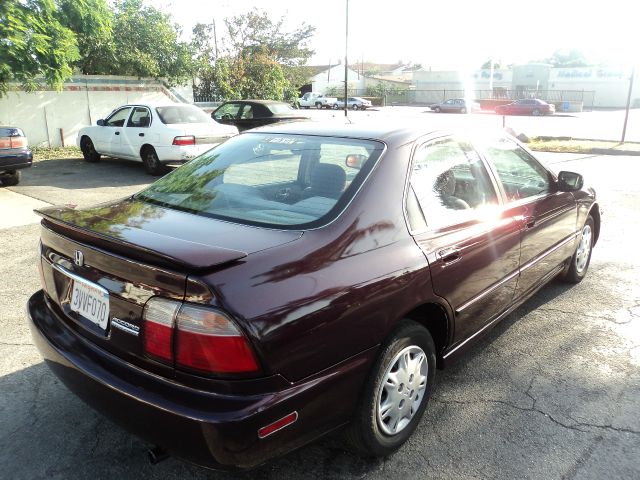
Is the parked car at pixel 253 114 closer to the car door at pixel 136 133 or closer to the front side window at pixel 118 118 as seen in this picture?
the front side window at pixel 118 118

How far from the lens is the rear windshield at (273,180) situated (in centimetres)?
250

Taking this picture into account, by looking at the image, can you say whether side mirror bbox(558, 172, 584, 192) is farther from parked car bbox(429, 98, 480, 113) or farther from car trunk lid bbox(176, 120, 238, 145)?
parked car bbox(429, 98, 480, 113)

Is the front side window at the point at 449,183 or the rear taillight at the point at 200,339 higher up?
the front side window at the point at 449,183

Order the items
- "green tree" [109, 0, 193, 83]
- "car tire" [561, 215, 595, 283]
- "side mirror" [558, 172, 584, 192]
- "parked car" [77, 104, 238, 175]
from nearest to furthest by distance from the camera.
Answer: "side mirror" [558, 172, 584, 192], "car tire" [561, 215, 595, 283], "parked car" [77, 104, 238, 175], "green tree" [109, 0, 193, 83]

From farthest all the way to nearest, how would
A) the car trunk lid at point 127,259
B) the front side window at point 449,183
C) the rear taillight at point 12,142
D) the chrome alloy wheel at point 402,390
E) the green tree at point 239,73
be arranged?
the green tree at point 239,73 < the rear taillight at point 12,142 < the front side window at point 449,183 < the chrome alloy wheel at point 402,390 < the car trunk lid at point 127,259

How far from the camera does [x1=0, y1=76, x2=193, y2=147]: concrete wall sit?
1497 centimetres

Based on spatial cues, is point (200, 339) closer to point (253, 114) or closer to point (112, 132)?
point (112, 132)

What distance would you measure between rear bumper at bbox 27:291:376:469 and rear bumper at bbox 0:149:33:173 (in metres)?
8.05

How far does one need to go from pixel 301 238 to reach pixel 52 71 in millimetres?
12938

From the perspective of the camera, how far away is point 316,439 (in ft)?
6.97

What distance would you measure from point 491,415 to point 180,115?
397 inches

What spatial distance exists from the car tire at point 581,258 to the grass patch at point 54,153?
13.5 m

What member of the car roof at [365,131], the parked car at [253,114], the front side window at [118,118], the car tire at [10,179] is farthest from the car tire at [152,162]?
the car roof at [365,131]

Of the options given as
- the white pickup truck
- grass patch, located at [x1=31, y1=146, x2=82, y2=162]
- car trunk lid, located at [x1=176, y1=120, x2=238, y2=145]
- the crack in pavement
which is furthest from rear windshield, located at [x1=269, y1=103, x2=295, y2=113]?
the white pickup truck
